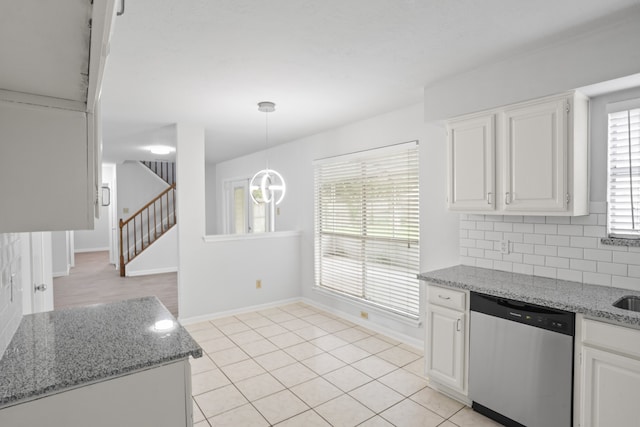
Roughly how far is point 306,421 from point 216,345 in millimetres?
1644

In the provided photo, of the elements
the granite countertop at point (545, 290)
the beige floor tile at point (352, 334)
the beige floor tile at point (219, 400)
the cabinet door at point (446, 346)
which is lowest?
the beige floor tile at point (219, 400)

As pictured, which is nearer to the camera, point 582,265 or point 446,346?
point 582,265

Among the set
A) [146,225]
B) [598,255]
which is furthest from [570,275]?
[146,225]

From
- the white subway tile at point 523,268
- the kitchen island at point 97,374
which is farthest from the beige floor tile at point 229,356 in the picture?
the white subway tile at point 523,268

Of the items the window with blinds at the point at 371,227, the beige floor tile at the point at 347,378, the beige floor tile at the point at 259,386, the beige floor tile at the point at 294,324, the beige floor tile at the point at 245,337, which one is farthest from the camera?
the beige floor tile at the point at 294,324

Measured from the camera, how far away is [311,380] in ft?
9.62

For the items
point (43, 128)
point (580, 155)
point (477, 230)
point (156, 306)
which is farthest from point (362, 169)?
point (43, 128)

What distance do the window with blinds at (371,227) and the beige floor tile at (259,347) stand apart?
1244 millimetres

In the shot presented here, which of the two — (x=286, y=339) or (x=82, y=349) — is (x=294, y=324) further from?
(x=82, y=349)

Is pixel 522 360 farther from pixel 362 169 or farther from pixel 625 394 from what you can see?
pixel 362 169

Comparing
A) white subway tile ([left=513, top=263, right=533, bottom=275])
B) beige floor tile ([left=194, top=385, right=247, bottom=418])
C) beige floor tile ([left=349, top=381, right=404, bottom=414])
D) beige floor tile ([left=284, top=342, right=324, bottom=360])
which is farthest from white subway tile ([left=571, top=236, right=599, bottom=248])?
beige floor tile ([left=194, top=385, right=247, bottom=418])

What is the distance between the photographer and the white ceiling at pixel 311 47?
1836 mm

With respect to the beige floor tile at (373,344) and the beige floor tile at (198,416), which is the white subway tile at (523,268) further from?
the beige floor tile at (198,416)

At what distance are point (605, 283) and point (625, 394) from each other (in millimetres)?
777
